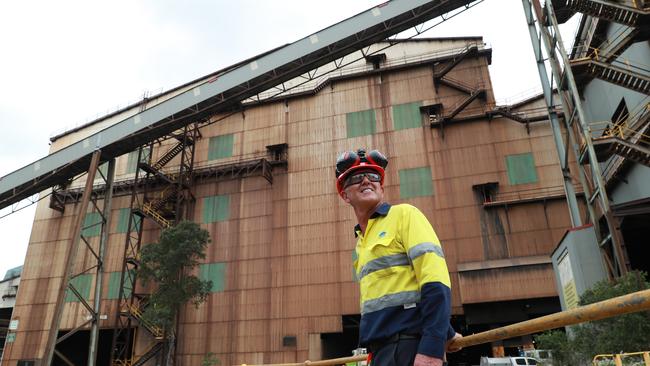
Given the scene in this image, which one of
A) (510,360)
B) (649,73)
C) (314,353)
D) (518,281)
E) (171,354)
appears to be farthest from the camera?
(171,354)

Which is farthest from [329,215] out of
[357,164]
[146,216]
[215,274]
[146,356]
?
[357,164]

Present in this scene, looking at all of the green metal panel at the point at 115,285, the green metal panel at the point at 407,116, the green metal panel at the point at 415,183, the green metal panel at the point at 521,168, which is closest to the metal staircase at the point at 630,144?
the green metal panel at the point at 521,168

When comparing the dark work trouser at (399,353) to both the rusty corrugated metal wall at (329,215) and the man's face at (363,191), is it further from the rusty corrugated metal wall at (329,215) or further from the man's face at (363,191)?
the rusty corrugated metal wall at (329,215)

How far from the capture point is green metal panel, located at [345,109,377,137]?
26312 millimetres

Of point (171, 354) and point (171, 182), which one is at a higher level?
point (171, 182)

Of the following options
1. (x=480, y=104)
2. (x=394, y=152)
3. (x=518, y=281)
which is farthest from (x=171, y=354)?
(x=480, y=104)

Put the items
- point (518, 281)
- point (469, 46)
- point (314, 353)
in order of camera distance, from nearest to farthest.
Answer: point (518, 281), point (314, 353), point (469, 46)

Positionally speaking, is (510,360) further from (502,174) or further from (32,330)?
(32,330)

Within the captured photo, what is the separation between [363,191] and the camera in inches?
114

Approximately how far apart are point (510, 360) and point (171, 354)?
1768cm

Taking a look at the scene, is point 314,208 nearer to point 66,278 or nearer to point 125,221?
point 66,278

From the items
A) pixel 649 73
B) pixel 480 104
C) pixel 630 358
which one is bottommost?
pixel 630 358

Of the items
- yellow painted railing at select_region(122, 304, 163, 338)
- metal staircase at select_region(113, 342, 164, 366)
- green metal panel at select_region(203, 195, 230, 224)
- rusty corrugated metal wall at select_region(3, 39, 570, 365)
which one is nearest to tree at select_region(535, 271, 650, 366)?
rusty corrugated metal wall at select_region(3, 39, 570, 365)

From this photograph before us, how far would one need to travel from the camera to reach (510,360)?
54.2 feet
